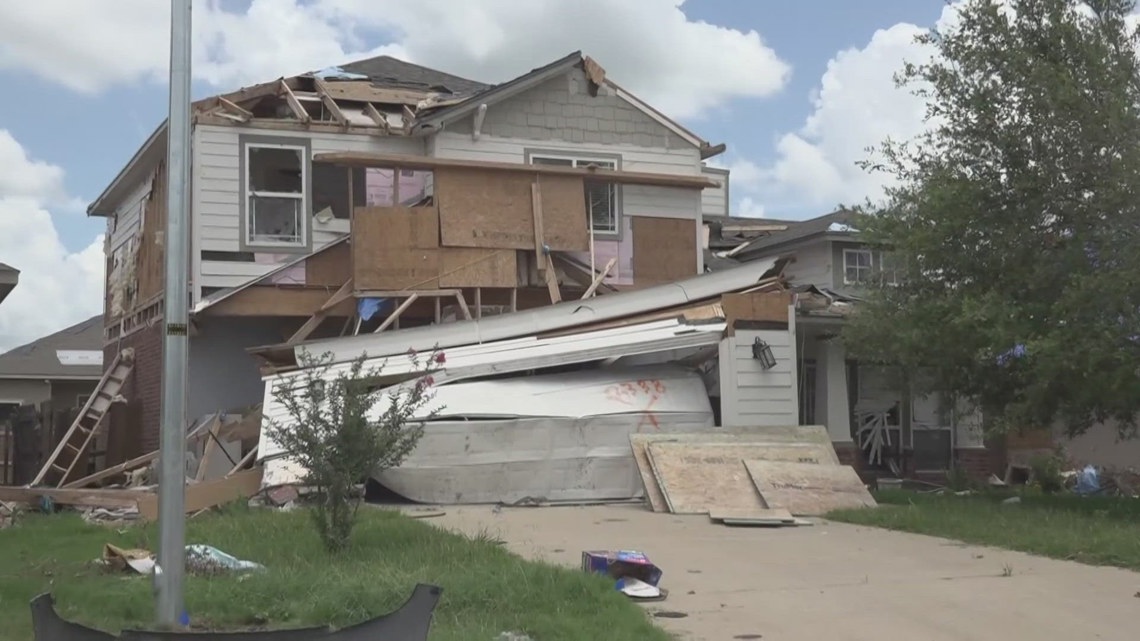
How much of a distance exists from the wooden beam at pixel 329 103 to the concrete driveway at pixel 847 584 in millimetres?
8468

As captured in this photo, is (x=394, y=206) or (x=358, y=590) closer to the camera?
(x=358, y=590)

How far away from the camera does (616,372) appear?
52.0 ft

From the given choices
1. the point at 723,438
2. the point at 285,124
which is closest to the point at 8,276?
the point at 285,124

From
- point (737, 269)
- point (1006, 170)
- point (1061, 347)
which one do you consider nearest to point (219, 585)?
point (1061, 347)

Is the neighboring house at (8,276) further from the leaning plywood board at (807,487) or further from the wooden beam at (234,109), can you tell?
the leaning plywood board at (807,487)

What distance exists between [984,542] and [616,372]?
263 inches

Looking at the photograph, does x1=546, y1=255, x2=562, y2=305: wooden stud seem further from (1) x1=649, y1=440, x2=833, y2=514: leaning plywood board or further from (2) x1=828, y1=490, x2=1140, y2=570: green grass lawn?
(2) x1=828, y1=490, x2=1140, y2=570: green grass lawn

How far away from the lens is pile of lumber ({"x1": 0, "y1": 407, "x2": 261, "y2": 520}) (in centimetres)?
1257

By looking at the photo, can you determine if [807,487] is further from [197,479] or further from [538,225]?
[197,479]

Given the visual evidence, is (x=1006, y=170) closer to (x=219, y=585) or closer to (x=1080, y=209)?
(x=1080, y=209)

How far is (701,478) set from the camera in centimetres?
1316

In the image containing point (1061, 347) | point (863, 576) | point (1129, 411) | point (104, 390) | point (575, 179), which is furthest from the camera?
point (104, 390)

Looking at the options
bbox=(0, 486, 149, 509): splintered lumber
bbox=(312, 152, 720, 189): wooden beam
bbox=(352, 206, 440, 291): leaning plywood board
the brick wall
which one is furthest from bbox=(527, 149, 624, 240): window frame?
bbox=(0, 486, 149, 509): splintered lumber

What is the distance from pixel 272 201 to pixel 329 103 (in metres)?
1.91
